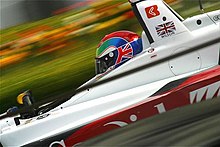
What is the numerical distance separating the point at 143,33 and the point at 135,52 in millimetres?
84

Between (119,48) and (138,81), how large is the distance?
0.80 feet

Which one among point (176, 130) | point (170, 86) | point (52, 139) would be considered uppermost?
point (176, 130)

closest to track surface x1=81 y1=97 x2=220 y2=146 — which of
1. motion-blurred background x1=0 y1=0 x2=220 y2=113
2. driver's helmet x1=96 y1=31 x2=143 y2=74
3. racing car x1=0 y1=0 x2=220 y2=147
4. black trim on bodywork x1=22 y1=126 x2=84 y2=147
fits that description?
racing car x1=0 y1=0 x2=220 y2=147

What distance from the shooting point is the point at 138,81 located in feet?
5.16

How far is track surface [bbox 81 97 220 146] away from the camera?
27.1 inches

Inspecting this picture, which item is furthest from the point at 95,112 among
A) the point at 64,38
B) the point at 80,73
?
the point at 64,38

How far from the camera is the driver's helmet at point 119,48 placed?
1.76 meters

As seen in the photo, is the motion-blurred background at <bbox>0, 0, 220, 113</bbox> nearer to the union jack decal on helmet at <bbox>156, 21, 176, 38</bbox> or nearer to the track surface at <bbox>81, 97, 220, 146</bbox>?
the union jack decal on helmet at <bbox>156, 21, 176, 38</bbox>

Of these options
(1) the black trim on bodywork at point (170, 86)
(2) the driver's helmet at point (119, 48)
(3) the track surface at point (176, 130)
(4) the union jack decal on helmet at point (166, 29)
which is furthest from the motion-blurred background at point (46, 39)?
(3) the track surface at point (176, 130)

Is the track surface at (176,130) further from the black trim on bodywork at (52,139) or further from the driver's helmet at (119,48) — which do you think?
the driver's helmet at (119,48)

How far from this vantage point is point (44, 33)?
2.48 meters

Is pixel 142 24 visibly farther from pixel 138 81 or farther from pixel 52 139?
pixel 52 139

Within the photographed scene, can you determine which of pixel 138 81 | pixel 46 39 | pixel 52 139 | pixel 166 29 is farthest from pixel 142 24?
pixel 46 39

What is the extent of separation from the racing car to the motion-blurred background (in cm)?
57
